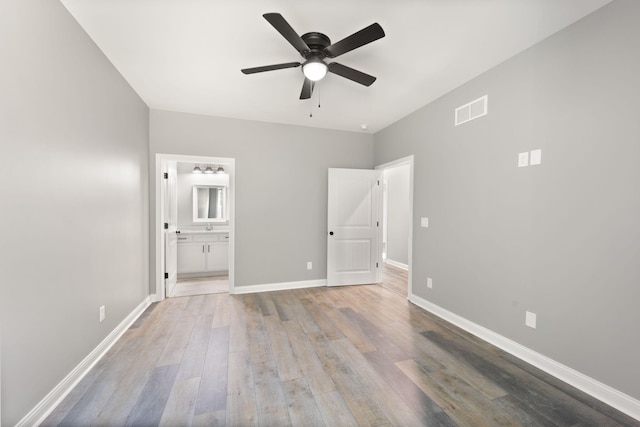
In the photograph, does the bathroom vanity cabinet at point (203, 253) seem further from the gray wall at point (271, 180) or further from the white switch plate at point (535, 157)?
the white switch plate at point (535, 157)

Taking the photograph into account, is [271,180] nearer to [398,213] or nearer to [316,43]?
[316,43]

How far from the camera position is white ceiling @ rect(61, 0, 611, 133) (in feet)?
5.97

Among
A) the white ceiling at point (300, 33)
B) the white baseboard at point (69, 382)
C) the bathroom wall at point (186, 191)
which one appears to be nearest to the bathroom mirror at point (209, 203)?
the bathroom wall at point (186, 191)

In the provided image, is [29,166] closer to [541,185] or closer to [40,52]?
[40,52]

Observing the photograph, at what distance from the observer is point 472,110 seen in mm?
2801

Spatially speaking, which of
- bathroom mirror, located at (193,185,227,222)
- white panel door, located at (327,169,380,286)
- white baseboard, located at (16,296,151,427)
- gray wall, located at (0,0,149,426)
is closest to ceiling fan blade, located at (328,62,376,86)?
gray wall, located at (0,0,149,426)

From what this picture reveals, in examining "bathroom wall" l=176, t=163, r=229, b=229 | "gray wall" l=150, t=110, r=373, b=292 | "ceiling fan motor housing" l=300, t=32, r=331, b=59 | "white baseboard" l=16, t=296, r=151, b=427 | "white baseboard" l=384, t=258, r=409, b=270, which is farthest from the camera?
"white baseboard" l=384, t=258, r=409, b=270

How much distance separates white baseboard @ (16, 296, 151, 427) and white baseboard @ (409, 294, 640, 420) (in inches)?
138

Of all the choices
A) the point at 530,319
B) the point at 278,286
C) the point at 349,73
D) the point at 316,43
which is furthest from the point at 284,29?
the point at 278,286

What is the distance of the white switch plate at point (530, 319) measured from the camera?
2215 mm

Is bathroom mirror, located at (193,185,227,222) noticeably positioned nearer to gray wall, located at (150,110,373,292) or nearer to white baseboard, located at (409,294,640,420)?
gray wall, located at (150,110,373,292)

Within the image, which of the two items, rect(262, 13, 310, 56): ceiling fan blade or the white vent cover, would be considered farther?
the white vent cover

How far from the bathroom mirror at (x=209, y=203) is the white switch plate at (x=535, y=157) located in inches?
201

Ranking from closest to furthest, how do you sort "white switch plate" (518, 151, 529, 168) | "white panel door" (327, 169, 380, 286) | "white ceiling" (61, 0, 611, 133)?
1. "white ceiling" (61, 0, 611, 133)
2. "white switch plate" (518, 151, 529, 168)
3. "white panel door" (327, 169, 380, 286)
